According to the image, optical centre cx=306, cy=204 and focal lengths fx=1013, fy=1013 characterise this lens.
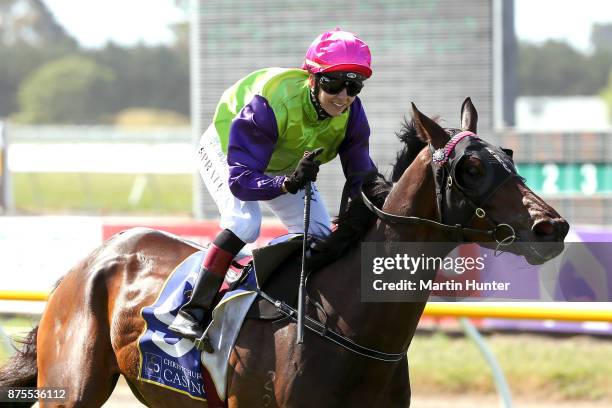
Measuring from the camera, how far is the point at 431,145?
3.33 metres

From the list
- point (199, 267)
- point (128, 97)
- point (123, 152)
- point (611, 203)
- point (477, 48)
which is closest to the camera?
point (199, 267)

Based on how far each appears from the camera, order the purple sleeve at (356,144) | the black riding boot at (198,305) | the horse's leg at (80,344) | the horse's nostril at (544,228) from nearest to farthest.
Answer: the horse's nostril at (544,228)
the black riding boot at (198,305)
the purple sleeve at (356,144)
the horse's leg at (80,344)

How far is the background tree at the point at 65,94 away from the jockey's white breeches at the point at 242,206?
42.1 m

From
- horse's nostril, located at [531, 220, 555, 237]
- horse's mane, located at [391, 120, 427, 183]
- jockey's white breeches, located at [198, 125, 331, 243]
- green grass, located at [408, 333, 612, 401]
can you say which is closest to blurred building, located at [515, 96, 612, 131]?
green grass, located at [408, 333, 612, 401]

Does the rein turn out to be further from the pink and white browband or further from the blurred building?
the blurred building

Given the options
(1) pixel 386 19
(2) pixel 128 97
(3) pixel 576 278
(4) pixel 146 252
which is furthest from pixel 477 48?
(2) pixel 128 97

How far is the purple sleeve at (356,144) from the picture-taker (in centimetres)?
384

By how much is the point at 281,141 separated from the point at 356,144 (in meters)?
0.31

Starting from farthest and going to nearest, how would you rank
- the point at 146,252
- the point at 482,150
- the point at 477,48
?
the point at 477,48 < the point at 146,252 < the point at 482,150

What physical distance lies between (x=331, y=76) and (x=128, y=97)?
155 feet

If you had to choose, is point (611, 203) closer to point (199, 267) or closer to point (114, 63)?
point (199, 267)

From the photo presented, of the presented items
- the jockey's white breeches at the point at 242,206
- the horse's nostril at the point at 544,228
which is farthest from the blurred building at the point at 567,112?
the horse's nostril at the point at 544,228

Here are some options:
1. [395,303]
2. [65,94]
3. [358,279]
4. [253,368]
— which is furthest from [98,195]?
[65,94]

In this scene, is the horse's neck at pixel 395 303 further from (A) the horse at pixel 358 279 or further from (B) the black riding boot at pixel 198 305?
(B) the black riding boot at pixel 198 305
